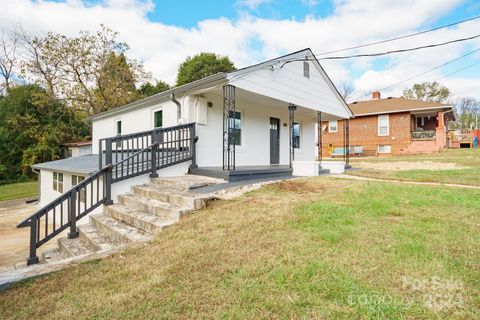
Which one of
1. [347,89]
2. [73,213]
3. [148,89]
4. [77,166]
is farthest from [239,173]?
[347,89]

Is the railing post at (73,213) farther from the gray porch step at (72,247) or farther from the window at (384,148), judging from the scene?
the window at (384,148)

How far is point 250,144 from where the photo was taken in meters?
10.3

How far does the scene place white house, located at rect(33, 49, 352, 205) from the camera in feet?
25.1

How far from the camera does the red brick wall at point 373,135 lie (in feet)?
70.1

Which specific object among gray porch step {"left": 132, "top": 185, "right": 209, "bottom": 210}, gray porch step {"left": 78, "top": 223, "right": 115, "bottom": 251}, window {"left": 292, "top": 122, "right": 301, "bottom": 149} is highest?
window {"left": 292, "top": 122, "right": 301, "bottom": 149}

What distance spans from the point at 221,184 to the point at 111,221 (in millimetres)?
2449

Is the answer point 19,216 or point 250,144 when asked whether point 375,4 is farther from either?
point 19,216

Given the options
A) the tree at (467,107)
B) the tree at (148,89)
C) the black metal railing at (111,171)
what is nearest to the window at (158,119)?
the black metal railing at (111,171)

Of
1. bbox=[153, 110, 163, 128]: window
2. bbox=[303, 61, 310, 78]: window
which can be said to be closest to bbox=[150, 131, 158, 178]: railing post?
bbox=[153, 110, 163, 128]: window

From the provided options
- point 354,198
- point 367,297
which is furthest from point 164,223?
point 354,198

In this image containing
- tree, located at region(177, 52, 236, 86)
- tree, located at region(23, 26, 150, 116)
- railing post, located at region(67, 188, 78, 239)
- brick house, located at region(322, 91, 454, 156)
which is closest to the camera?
railing post, located at region(67, 188, 78, 239)

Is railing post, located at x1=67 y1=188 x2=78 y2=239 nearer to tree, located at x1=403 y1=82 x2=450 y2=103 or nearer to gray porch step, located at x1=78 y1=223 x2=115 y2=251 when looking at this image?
gray porch step, located at x1=78 y1=223 x2=115 y2=251

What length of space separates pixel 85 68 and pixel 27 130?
717 centimetres

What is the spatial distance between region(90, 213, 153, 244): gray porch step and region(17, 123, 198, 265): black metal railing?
16.8 inches
